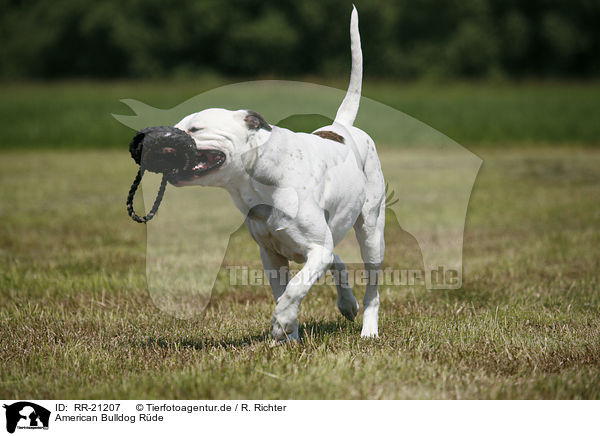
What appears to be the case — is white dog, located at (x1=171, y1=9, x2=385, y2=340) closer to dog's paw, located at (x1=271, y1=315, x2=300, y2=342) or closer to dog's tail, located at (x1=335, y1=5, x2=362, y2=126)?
dog's paw, located at (x1=271, y1=315, x2=300, y2=342)

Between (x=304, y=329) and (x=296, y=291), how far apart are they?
0.68 metres

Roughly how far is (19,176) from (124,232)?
20.8 feet

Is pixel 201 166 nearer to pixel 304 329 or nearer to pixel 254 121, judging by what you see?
pixel 254 121

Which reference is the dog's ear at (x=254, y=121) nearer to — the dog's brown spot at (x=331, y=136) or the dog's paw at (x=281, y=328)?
the dog's brown spot at (x=331, y=136)

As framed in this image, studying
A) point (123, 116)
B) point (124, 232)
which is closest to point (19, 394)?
point (123, 116)

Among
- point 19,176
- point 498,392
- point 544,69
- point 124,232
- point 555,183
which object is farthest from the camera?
point 544,69

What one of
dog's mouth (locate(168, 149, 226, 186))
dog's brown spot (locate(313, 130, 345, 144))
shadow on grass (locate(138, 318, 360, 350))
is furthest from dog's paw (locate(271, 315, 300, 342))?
dog's brown spot (locate(313, 130, 345, 144))

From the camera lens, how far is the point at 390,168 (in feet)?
44.3

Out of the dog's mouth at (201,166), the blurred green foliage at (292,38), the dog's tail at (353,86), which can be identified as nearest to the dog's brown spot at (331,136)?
the dog's tail at (353,86)

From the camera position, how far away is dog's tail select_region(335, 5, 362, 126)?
166 inches

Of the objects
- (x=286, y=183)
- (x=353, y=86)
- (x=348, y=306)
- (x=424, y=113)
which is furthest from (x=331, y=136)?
(x=424, y=113)

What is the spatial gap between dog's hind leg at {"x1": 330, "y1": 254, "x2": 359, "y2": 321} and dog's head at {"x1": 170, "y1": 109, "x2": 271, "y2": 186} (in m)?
1.19

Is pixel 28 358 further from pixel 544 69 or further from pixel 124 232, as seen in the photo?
pixel 544 69
